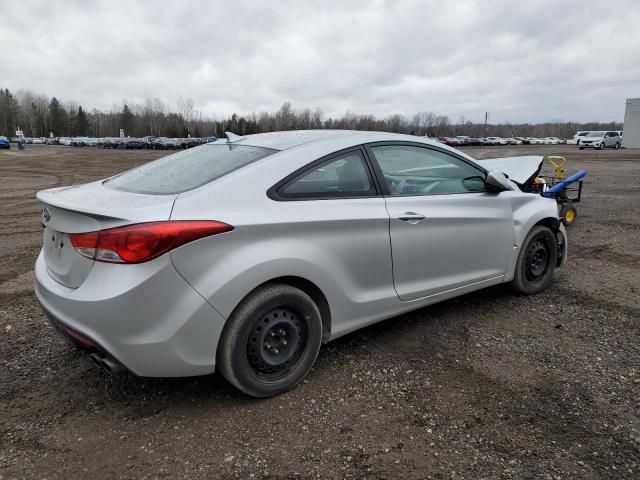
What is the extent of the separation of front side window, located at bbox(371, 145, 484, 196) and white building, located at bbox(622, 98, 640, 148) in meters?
51.0

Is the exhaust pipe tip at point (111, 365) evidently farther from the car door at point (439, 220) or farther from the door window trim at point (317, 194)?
the car door at point (439, 220)

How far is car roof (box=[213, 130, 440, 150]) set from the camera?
338cm

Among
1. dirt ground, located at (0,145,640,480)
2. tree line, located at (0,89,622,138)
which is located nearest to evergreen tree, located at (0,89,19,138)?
tree line, located at (0,89,622,138)

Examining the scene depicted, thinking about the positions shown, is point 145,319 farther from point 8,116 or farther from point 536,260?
point 8,116

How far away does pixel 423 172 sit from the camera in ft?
12.9

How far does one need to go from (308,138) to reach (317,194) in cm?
56

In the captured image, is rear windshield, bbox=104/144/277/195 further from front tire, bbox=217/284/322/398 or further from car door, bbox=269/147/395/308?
front tire, bbox=217/284/322/398

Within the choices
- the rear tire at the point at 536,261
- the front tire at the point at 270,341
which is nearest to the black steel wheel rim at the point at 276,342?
the front tire at the point at 270,341

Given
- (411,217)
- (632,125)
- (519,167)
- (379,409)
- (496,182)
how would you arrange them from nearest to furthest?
(379,409) < (411,217) < (496,182) < (519,167) < (632,125)

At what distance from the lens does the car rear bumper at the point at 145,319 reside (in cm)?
246

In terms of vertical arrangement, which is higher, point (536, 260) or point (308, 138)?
point (308, 138)

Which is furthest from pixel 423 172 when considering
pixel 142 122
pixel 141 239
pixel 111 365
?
pixel 142 122

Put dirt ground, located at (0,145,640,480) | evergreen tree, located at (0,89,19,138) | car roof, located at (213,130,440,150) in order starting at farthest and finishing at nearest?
evergreen tree, located at (0,89,19,138) → car roof, located at (213,130,440,150) → dirt ground, located at (0,145,640,480)

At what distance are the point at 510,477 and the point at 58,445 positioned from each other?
91.0 inches
